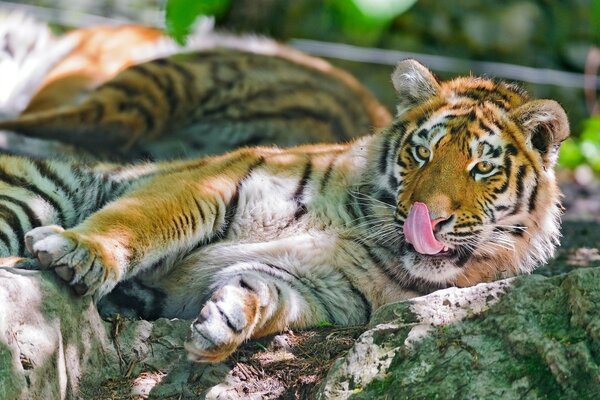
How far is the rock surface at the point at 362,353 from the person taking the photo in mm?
2465

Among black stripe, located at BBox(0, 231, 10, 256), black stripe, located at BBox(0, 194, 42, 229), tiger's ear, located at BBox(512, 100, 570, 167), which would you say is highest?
tiger's ear, located at BBox(512, 100, 570, 167)

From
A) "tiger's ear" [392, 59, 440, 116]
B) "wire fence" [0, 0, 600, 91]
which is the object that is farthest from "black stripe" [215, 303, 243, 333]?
"wire fence" [0, 0, 600, 91]

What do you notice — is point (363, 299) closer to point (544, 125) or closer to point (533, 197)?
point (533, 197)

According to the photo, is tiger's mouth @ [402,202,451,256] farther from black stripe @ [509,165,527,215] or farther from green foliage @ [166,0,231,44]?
green foliage @ [166,0,231,44]

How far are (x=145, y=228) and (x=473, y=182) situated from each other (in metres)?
1.12

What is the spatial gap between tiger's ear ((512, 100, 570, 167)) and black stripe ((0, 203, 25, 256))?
5.90 ft

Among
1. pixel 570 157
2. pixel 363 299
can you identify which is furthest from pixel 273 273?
pixel 570 157

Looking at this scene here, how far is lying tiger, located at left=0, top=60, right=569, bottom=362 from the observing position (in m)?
3.30

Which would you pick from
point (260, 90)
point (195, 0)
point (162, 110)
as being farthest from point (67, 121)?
point (195, 0)

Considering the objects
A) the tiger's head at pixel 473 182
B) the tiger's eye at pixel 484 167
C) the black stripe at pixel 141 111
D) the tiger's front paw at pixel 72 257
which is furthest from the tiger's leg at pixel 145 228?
the black stripe at pixel 141 111

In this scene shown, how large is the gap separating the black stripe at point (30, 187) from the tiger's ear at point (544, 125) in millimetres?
1713

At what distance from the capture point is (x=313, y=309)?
338cm

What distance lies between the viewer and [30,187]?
12.0ft

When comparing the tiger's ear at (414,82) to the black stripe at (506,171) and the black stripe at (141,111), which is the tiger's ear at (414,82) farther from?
the black stripe at (141,111)
